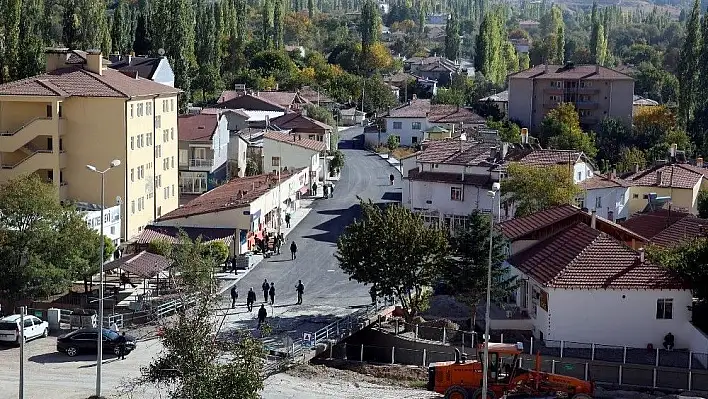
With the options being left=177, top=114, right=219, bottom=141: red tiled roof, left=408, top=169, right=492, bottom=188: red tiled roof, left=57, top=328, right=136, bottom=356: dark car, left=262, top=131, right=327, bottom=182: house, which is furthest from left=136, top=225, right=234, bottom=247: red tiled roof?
left=262, top=131, right=327, bottom=182: house

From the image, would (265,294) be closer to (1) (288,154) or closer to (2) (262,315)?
(2) (262,315)

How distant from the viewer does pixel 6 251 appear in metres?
40.3

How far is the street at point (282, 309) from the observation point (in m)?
32.9

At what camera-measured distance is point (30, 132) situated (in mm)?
52938

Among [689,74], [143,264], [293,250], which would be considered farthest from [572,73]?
[143,264]

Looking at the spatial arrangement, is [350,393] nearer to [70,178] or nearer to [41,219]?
[41,219]

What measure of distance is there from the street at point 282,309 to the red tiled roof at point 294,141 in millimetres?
3979

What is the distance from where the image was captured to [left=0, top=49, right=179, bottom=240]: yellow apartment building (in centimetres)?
5300

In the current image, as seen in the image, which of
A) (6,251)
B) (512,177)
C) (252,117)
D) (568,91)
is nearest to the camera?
(6,251)

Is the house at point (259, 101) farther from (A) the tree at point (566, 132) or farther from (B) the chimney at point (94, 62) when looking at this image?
(B) the chimney at point (94, 62)

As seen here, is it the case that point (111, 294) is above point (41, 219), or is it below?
below

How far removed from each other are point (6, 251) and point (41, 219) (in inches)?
72.8

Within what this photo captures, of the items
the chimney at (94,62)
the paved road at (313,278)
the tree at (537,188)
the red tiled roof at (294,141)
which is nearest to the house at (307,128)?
the red tiled roof at (294,141)

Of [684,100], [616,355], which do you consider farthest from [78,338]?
A: [684,100]
